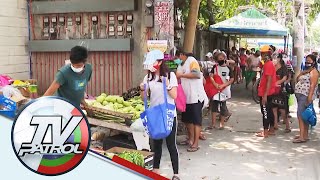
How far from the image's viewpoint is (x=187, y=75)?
6.31m

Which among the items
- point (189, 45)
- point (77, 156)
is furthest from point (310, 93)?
point (77, 156)

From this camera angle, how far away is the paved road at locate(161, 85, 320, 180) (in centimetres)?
556

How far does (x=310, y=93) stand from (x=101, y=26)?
434 centimetres

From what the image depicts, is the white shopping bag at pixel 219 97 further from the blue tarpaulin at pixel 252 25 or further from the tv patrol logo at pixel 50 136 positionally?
the tv patrol logo at pixel 50 136

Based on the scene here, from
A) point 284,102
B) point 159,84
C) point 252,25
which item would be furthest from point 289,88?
point 252,25

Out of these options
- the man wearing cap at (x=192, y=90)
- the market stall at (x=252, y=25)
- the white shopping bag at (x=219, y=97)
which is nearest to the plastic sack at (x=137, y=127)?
the man wearing cap at (x=192, y=90)

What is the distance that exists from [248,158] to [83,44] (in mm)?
4257

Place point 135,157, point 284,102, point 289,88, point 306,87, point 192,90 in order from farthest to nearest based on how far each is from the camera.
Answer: point 289,88 → point 284,102 → point 306,87 → point 192,90 → point 135,157

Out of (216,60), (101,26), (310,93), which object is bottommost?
(310,93)

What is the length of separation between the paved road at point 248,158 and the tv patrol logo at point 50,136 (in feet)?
13.7

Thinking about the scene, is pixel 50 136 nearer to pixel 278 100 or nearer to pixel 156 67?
pixel 156 67

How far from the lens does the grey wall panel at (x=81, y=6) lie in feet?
26.7

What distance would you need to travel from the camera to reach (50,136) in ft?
4.47

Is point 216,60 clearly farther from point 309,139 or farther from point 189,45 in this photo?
point 309,139
